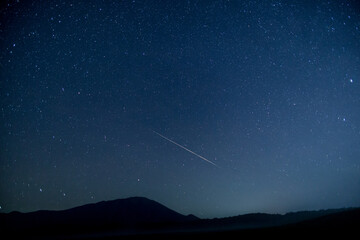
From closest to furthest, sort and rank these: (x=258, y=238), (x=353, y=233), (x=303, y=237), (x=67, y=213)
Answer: (x=353, y=233), (x=303, y=237), (x=258, y=238), (x=67, y=213)

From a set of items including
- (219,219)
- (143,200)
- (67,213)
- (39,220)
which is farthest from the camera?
(143,200)

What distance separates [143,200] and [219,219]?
158 feet

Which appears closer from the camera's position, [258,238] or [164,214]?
[258,238]

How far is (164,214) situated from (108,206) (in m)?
→ 18.6

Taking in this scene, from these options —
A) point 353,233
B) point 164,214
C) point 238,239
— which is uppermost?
point 353,233

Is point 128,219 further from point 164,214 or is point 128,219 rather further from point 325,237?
point 325,237

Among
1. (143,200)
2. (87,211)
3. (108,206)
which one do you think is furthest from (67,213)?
(143,200)

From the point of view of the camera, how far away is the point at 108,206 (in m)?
72.3

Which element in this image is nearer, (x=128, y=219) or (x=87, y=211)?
(x=128, y=219)

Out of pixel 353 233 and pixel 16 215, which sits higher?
pixel 353 233

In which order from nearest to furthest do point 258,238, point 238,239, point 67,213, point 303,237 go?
1. point 303,237
2. point 258,238
3. point 238,239
4. point 67,213

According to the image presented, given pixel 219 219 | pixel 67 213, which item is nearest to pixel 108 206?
pixel 67 213

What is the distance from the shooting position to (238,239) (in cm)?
986

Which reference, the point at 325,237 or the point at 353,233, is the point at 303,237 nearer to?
the point at 325,237
